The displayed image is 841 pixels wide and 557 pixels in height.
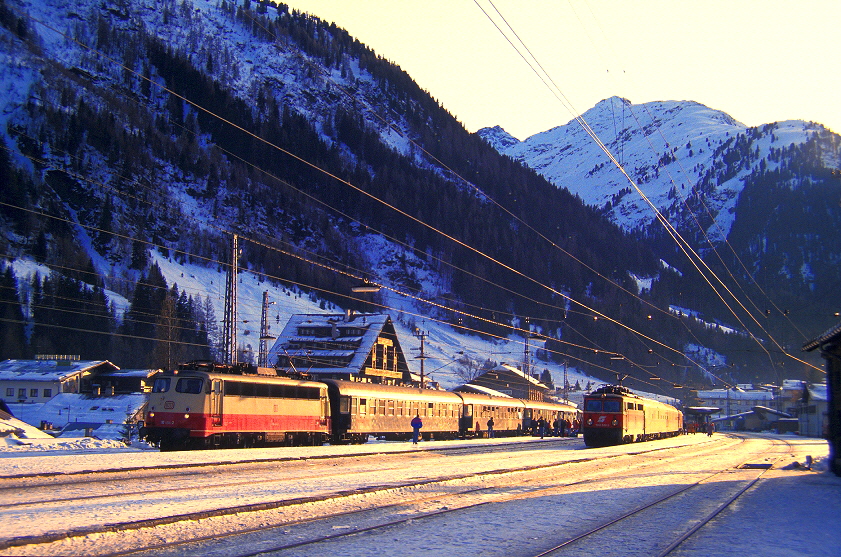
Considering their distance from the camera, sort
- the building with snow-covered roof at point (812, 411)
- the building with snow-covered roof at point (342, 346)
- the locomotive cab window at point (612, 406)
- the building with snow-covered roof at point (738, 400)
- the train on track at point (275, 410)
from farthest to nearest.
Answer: the building with snow-covered roof at point (738, 400), the building with snow-covered roof at point (812, 411), the building with snow-covered roof at point (342, 346), the locomotive cab window at point (612, 406), the train on track at point (275, 410)

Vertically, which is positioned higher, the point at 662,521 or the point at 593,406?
the point at 593,406

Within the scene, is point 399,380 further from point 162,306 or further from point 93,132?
point 93,132

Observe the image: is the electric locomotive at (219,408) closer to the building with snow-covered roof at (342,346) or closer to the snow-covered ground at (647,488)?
the snow-covered ground at (647,488)

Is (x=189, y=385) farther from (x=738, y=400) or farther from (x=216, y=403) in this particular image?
(x=738, y=400)

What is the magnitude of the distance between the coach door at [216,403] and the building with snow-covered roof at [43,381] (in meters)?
58.1

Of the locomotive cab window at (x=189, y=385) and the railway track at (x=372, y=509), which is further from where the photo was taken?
the locomotive cab window at (x=189, y=385)

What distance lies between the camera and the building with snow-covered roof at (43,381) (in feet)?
267

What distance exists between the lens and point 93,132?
197125 millimetres

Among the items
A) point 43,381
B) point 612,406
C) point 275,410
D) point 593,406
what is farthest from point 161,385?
point 43,381

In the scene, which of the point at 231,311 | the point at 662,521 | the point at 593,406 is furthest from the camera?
the point at 593,406

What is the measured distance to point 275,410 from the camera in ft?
112

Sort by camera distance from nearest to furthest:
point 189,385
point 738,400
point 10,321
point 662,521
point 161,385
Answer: point 662,521 < point 189,385 < point 161,385 < point 10,321 < point 738,400

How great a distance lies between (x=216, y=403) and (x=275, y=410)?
4003mm

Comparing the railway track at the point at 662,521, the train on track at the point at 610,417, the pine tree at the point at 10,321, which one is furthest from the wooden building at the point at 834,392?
the pine tree at the point at 10,321
